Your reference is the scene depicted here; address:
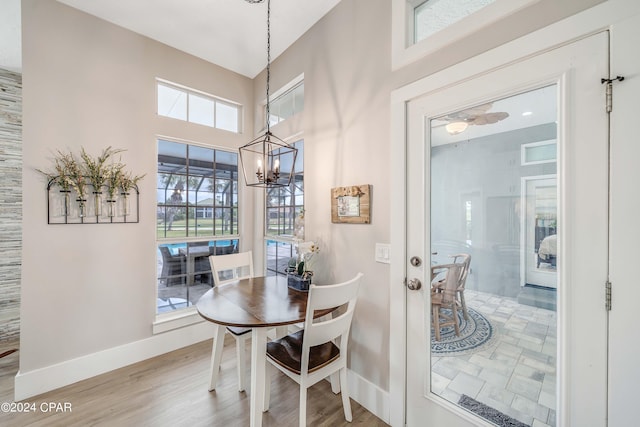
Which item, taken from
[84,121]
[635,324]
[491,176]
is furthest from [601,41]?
[84,121]

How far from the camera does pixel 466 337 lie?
147cm

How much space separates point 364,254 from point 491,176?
0.97 metres

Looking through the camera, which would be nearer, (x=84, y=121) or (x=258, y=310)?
(x=258, y=310)

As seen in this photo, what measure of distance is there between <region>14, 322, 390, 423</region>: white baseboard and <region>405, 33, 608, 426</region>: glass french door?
11.2 inches

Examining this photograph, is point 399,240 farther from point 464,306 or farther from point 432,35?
point 432,35

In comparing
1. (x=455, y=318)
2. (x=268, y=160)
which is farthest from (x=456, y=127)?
(x=268, y=160)

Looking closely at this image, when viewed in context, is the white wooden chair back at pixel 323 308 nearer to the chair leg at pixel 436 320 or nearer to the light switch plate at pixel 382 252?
the light switch plate at pixel 382 252

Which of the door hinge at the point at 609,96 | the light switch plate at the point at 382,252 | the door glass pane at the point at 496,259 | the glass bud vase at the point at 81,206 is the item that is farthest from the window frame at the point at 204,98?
the door hinge at the point at 609,96

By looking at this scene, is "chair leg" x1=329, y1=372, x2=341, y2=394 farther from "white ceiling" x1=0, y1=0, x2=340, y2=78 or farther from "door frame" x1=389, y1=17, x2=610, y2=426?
"white ceiling" x1=0, y1=0, x2=340, y2=78

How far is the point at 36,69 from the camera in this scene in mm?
2031

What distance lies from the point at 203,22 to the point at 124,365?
10.9 feet

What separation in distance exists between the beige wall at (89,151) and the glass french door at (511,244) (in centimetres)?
255

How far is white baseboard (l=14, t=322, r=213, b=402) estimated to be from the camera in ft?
6.51

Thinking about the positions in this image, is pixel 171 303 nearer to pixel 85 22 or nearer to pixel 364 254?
pixel 364 254
